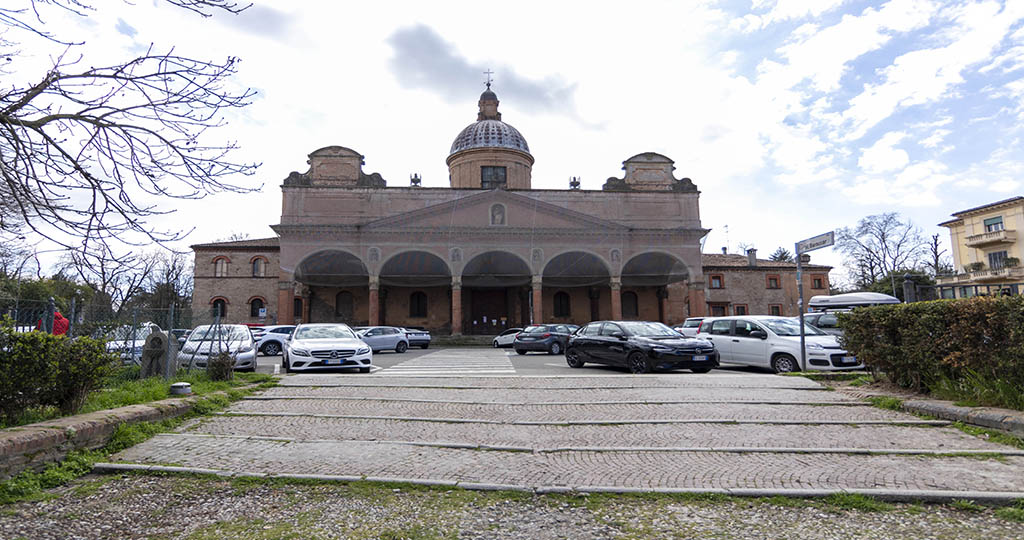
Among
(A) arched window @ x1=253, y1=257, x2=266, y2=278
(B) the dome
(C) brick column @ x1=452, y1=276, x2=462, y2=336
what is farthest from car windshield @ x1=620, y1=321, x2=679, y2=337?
(A) arched window @ x1=253, y1=257, x2=266, y2=278

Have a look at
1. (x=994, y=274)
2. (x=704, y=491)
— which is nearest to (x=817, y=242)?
(x=704, y=491)

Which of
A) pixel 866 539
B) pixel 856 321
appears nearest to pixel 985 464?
pixel 866 539

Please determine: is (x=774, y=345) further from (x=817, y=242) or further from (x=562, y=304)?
(x=562, y=304)

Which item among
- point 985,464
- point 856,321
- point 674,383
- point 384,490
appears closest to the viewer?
point 384,490

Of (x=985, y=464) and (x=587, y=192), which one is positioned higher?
(x=587, y=192)

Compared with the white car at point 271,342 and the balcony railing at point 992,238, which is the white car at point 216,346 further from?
the balcony railing at point 992,238

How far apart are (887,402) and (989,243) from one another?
1919 inches

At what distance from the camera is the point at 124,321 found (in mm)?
9773

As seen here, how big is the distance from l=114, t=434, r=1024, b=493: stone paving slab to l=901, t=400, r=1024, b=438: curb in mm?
1021

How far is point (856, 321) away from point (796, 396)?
197 cm

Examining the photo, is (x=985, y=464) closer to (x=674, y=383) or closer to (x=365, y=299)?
(x=674, y=383)

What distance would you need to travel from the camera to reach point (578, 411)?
8.02 metres

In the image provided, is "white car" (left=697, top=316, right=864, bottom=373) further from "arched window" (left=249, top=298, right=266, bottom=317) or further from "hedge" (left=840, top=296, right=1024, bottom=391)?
"arched window" (left=249, top=298, right=266, bottom=317)

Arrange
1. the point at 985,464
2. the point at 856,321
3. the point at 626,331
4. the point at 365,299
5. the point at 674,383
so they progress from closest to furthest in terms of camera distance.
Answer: the point at 985,464 < the point at 856,321 < the point at 674,383 < the point at 626,331 < the point at 365,299
